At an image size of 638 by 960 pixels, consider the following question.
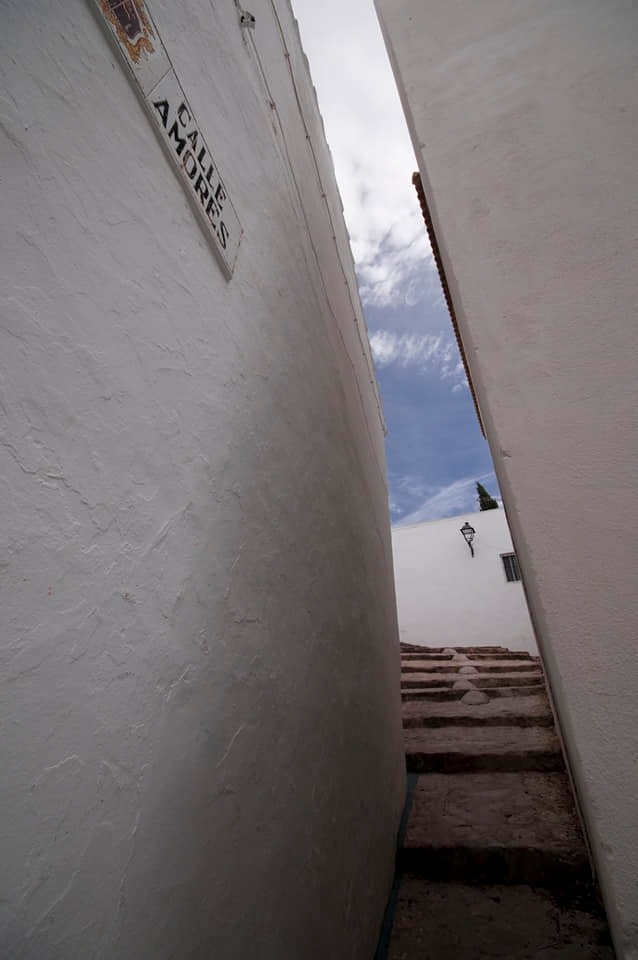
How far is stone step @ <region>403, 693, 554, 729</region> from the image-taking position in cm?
446

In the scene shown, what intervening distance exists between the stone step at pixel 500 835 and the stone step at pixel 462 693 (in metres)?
1.99

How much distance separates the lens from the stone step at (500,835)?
8.97 ft

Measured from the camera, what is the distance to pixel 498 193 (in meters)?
1.54

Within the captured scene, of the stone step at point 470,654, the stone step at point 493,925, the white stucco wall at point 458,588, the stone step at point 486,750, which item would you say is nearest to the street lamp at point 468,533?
the white stucco wall at point 458,588

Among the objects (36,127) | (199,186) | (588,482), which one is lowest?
(588,482)

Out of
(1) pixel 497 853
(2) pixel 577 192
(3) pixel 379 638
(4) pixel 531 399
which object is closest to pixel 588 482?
(4) pixel 531 399

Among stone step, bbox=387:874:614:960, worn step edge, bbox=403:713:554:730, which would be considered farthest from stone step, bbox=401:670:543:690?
stone step, bbox=387:874:614:960

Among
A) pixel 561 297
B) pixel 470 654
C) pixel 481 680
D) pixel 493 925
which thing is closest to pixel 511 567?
pixel 470 654

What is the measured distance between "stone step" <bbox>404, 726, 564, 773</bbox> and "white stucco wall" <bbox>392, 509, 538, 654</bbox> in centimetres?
703

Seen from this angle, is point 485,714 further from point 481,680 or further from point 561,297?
point 561,297

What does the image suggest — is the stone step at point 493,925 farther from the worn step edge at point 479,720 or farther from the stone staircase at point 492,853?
the worn step edge at point 479,720

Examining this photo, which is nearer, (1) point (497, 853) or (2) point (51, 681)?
(2) point (51, 681)

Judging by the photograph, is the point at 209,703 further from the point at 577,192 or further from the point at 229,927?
the point at 577,192

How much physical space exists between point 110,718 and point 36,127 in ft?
3.57
